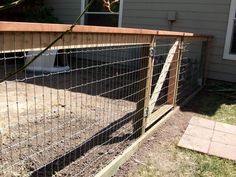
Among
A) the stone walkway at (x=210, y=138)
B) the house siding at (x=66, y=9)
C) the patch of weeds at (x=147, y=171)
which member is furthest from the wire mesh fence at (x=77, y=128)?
the house siding at (x=66, y=9)

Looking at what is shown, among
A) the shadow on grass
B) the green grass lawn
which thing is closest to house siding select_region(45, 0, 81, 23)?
the shadow on grass

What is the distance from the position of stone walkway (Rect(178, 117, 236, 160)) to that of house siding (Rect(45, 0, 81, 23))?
5.83m

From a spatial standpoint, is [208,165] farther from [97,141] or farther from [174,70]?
[174,70]

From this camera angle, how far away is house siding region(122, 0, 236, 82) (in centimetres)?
745

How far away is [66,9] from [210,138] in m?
6.88

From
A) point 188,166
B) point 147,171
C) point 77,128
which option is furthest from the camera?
point 77,128

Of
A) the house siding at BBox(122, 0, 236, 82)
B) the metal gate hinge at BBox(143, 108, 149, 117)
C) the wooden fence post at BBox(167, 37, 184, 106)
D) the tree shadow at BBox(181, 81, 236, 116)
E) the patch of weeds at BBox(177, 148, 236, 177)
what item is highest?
the house siding at BBox(122, 0, 236, 82)

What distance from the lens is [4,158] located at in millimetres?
3098

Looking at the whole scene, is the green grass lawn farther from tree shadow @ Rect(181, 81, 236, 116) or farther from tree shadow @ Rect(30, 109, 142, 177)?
tree shadow @ Rect(181, 81, 236, 116)

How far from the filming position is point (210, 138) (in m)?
4.14

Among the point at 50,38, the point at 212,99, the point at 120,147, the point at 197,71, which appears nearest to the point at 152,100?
the point at 120,147

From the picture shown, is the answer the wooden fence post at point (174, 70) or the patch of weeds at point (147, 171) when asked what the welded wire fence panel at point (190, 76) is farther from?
→ the patch of weeds at point (147, 171)

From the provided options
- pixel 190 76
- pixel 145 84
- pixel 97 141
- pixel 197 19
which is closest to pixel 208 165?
pixel 145 84

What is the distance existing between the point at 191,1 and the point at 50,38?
6.51m
